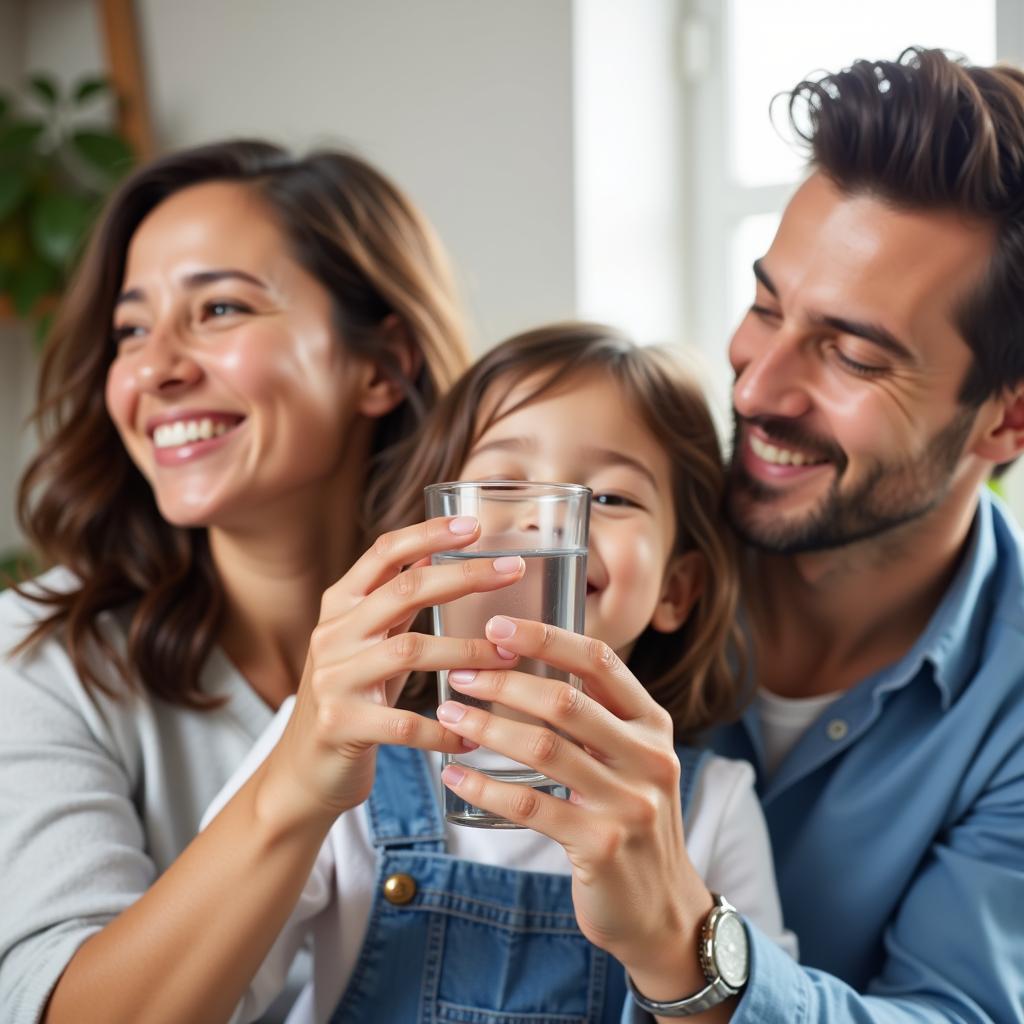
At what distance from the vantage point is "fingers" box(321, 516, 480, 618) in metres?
0.92

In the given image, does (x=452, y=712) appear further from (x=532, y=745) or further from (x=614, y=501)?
(x=614, y=501)

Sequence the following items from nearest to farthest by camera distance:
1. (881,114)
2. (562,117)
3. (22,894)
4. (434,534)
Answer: (434,534) < (22,894) < (881,114) < (562,117)

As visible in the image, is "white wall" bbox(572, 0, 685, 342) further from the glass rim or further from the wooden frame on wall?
the glass rim

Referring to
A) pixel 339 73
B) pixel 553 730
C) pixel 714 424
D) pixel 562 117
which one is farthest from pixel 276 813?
pixel 339 73

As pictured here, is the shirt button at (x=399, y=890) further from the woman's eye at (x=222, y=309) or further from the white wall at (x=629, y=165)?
the white wall at (x=629, y=165)

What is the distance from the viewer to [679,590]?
1512mm

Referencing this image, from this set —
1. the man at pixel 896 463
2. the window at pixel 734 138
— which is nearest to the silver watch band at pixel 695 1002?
the man at pixel 896 463

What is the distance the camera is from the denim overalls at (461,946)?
1.27 m

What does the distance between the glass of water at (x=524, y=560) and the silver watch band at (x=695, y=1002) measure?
0.26 meters

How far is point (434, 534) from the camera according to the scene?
93 cm

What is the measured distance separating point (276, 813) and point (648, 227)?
1893mm

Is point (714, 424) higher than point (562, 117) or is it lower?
lower

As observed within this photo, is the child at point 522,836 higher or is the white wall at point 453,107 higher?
the white wall at point 453,107

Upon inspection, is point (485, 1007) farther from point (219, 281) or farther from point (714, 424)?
point (219, 281)
